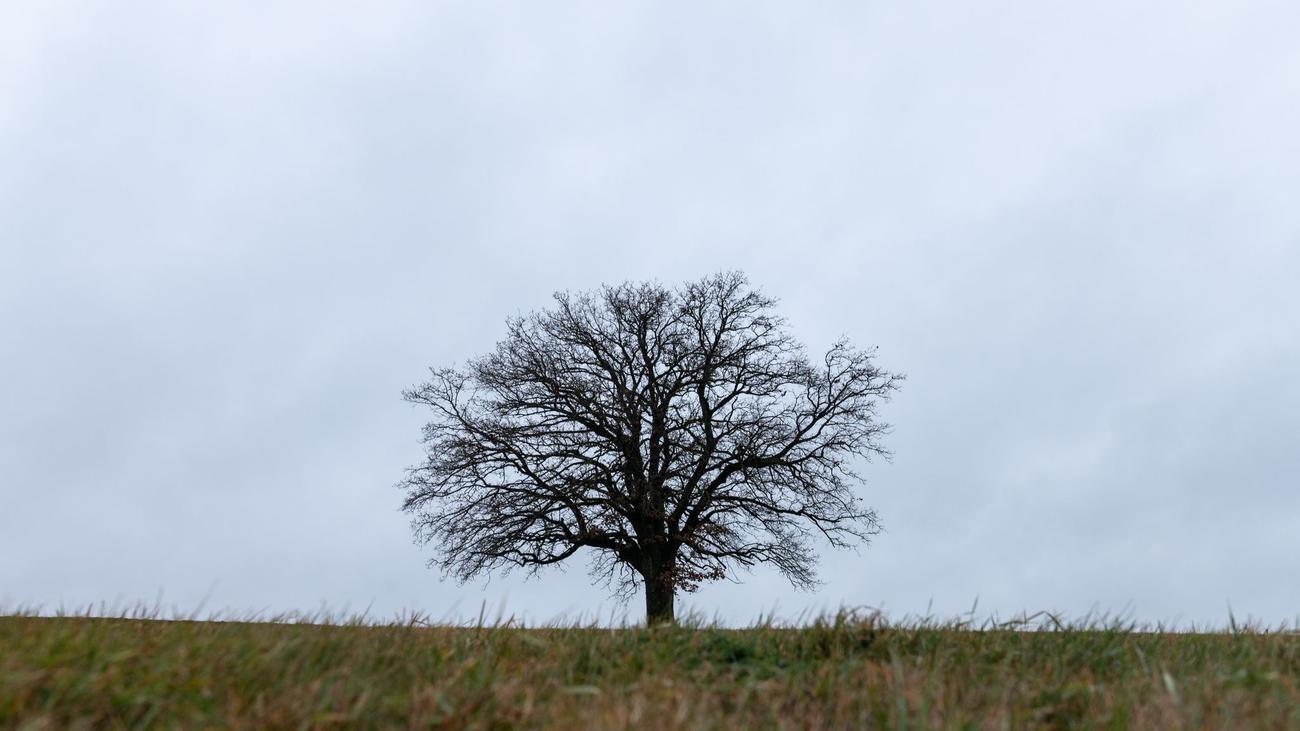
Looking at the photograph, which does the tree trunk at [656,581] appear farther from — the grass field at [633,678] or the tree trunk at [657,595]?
the grass field at [633,678]

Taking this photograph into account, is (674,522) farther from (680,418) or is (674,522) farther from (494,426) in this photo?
(494,426)

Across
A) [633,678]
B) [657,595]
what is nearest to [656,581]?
[657,595]

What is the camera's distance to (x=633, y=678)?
570 centimetres

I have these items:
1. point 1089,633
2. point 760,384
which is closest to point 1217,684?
point 1089,633

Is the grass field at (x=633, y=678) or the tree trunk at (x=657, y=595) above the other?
the tree trunk at (x=657, y=595)

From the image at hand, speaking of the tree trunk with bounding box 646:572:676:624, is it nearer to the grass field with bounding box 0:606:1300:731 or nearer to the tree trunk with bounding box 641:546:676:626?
the tree trunk with bounding box 641:546:676:626

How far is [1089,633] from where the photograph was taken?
7.22 meters

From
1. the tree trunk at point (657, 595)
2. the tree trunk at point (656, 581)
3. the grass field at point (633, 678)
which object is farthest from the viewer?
the tree trunk at point (656, 581)

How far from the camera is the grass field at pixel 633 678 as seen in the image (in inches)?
177

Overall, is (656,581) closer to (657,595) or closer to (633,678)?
(657,595)

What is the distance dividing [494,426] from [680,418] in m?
4.99

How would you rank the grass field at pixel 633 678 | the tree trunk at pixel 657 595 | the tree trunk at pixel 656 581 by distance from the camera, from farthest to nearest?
the tree trunk at pixel 656 581
the tree trunk at pixel 657 595
the grass field at pixel 633 678

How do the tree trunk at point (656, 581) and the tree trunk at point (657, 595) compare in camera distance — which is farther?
the tree trunk at point (656, 581)

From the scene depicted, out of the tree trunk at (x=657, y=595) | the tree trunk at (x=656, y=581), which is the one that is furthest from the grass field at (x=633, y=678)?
the tree trunk at (x=656, y=581)
